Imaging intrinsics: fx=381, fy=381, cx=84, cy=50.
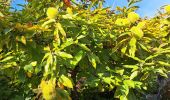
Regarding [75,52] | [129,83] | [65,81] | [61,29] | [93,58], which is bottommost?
[129,83]

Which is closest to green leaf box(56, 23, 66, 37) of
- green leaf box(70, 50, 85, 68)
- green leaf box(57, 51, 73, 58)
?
green leaf box(57, 51, 73, 58)

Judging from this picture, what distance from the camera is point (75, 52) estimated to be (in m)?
4.86

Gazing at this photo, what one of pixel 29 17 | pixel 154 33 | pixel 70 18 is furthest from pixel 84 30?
pixel 154 33

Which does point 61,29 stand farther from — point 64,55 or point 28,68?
point 28,68

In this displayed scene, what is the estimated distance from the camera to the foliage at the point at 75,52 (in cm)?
457

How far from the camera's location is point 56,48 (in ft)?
15.5

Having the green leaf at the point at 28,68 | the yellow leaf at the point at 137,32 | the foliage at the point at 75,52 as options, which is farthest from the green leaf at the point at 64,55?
the yellow leaf at the point at 137,32

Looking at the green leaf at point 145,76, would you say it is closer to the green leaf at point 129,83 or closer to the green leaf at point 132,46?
the green leaf at point 129,83

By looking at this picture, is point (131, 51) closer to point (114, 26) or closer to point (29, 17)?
point (114, 26)

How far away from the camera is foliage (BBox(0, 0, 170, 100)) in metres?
4.57

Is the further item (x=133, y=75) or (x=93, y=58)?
(x=133, y=75)

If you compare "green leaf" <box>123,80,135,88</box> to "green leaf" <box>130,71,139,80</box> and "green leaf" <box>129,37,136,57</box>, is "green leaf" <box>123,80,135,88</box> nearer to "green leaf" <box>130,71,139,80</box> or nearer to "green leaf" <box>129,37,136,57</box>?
"green leaf" <box>130,71,139,80</box>

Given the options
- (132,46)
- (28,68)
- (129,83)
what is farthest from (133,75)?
(28,68)

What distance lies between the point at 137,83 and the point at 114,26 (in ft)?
2.89
